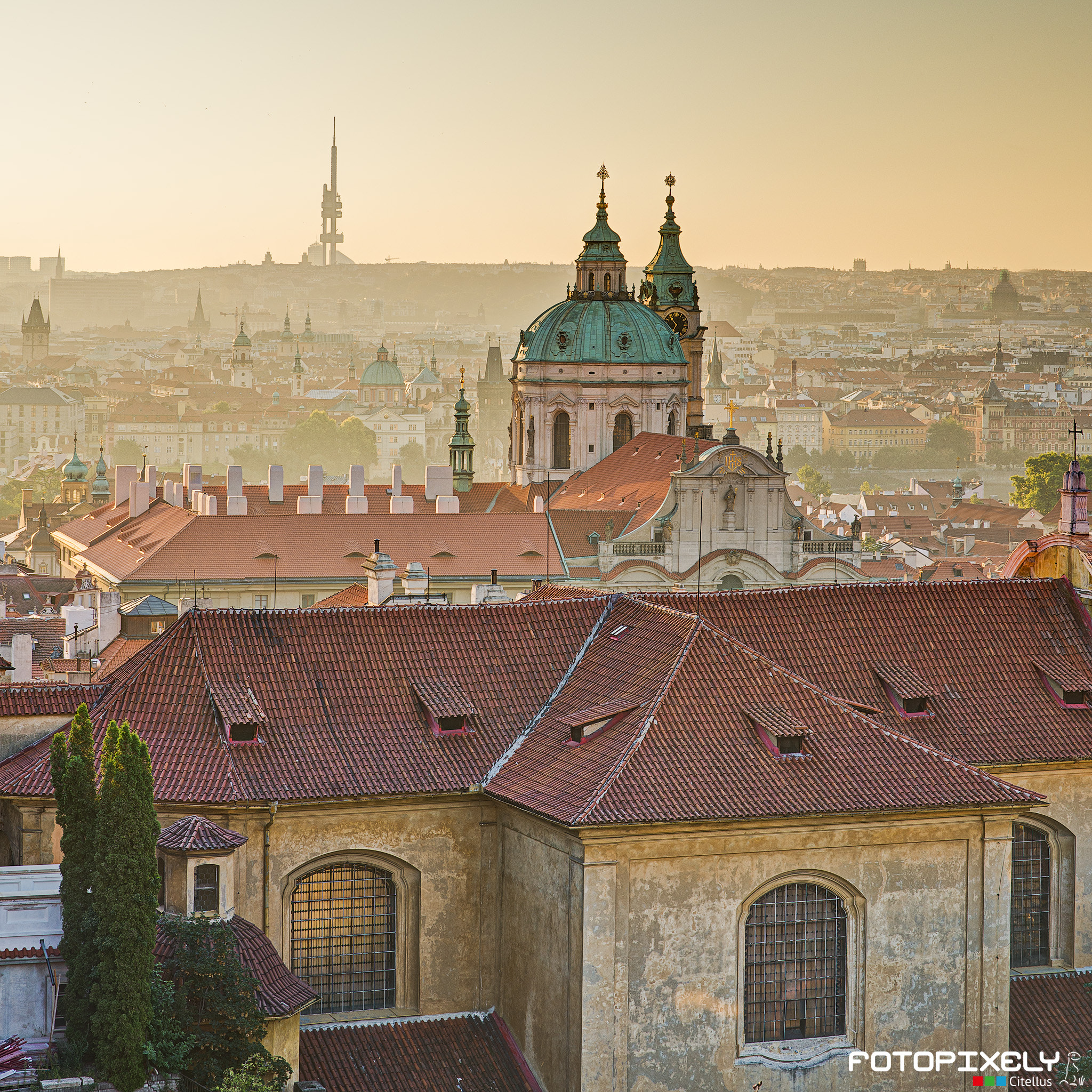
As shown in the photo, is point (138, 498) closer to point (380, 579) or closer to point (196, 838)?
point (380, 579)

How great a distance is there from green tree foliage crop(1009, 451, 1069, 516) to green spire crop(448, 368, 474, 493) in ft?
161

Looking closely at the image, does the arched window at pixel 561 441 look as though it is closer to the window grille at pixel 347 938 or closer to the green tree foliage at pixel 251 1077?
the window grille at pixel 347 938

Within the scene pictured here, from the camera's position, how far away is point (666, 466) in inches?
2985

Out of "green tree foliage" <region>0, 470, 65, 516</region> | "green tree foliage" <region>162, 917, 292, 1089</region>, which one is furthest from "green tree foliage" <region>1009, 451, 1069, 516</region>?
"green tree foliage" <region>162, 917, 292, 1089</region>

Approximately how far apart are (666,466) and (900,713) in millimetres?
46251

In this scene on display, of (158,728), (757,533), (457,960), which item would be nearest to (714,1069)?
(457,960)

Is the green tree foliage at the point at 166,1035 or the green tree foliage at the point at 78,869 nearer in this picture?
the green tree foliage at the point at 166,1035

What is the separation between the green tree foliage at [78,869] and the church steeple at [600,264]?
67454 millimetres

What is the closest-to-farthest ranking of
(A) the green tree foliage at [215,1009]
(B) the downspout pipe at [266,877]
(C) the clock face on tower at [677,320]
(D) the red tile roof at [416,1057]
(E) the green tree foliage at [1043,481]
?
(A) the green tree foliage at [215,1009] < (D) the red tile roof at [416,1057] < (B) the downspout pipe at [266,877] < (C) the clock face on tower at [677,320] < (E) the green tree foliage at [1043,481]

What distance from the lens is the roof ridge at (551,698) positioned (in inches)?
1104

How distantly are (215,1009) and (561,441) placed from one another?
65.1m

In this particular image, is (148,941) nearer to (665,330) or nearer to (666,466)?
(666,466)

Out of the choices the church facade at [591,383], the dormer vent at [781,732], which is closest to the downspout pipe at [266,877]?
the dormer vent at [781,732]

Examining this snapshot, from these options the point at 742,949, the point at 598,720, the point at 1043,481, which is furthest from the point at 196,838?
the point at 1043,481
